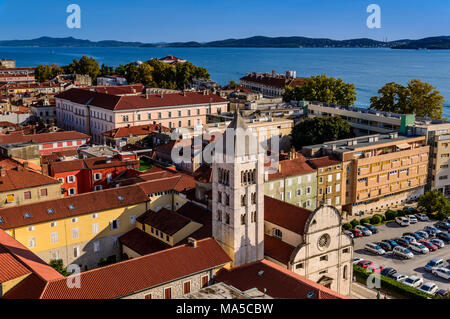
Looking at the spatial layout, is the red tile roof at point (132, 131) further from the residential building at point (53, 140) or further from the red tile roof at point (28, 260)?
the red tile roof at point (28, 260)

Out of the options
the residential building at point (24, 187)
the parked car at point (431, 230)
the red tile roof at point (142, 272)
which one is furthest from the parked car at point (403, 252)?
the residential building at point (24, 187)

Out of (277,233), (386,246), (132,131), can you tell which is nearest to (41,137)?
(132,131)

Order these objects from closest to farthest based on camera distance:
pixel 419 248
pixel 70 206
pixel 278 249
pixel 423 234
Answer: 1. pixel 278 249
2. pixel 70 206
3. pixel 419 248
4. pixel 423 234

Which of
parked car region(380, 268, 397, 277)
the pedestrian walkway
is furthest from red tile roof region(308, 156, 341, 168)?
the pedestrian walkway

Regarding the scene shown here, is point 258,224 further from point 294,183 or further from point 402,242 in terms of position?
point 402,242
